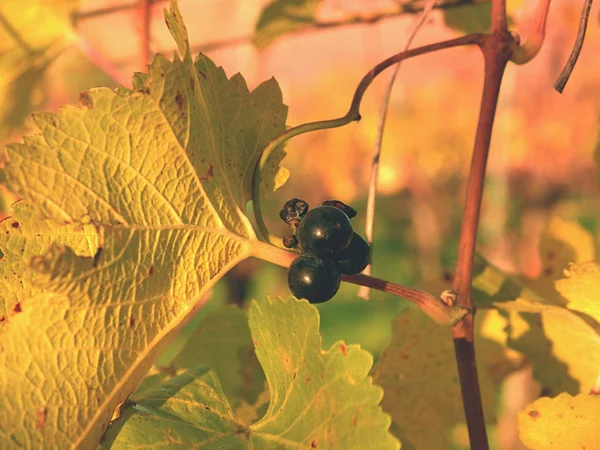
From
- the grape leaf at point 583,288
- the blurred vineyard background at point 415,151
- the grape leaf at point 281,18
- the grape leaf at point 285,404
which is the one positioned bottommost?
the grape leaf at point 285,404

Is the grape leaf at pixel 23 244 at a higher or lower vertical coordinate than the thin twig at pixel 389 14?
lower

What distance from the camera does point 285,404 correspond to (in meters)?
0.65

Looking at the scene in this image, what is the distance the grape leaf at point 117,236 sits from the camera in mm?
585

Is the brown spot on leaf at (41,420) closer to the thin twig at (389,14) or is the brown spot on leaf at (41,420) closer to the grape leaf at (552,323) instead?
the grape leaf at (552,323)

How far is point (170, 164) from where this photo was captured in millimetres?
654

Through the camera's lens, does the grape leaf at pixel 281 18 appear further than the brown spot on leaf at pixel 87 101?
Yes

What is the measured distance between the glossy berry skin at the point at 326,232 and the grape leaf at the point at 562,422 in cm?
26

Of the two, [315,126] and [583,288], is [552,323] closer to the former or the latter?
[583,288]

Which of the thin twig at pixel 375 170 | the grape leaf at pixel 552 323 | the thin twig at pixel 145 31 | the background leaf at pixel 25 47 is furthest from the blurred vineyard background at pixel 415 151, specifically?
the grape leaf at pixel 552 323

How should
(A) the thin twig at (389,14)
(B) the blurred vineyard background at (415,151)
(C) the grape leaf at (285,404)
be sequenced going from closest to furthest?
(C) the grape leaf at (285,404)
(A) the thin twig at (389,14)
(B) the blurred vineyard background at (415,151)

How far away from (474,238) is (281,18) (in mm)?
908

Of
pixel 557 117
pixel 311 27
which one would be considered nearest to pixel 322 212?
pixel 311 27

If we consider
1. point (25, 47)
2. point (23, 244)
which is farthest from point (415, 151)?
point (23, 244)

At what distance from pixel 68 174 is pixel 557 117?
7.00 m
